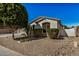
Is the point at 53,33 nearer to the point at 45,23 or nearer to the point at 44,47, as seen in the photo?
the point at 45,23

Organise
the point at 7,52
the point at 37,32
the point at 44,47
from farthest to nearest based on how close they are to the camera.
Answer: the point at 37,32 < the point at 44,47 < the point at 7,52

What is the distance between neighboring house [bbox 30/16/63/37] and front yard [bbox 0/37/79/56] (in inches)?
15.4

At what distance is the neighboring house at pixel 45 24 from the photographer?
790cm

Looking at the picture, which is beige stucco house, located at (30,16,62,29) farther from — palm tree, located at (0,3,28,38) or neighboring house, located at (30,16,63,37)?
palm tree, located at (0,3,28,38)

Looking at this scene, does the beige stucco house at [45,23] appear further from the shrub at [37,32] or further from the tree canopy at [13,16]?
the tree canopy at [13,16]

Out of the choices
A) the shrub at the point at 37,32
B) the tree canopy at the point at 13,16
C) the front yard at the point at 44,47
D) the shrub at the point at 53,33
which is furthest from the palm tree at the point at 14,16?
the shrub at the point at 53,33

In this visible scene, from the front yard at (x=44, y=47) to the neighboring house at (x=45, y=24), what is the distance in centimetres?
39

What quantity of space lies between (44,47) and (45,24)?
0.80 m

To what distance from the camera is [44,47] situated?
767 centimetres

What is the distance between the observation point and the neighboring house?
7.90 meters

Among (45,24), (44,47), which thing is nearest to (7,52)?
(44,47)

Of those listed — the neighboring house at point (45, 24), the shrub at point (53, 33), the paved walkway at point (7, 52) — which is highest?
the neighboring house at point (45, 24)

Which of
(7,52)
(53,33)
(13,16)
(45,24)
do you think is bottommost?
(7,52)

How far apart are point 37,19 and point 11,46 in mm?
1151
